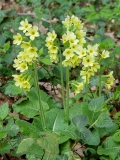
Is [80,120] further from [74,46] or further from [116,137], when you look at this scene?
[74,46]

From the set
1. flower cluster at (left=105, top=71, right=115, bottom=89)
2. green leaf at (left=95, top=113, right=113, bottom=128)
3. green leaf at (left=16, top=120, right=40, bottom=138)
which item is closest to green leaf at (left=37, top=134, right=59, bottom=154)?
green leaf at (left=16, top=120, right=40, bottom=138)

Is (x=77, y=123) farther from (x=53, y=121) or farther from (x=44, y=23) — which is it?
(x=44, y=23)

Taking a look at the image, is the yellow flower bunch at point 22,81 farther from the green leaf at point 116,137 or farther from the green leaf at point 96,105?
the green leaf at point 116,137

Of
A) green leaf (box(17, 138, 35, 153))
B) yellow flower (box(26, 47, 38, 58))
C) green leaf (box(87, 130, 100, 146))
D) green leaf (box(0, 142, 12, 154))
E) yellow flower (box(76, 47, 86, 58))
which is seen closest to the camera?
green leaf (box(17, 138, 35, 153))

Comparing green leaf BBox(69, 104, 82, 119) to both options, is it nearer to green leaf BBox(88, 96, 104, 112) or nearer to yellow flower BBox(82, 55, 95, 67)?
green leaf BBox(88, 96, 104, 112)

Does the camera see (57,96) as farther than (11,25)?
Result: No

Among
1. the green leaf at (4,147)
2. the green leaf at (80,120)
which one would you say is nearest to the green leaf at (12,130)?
the green leaf at (4,147)

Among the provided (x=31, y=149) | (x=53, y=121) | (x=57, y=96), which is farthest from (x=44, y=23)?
(x=31, y=149)
